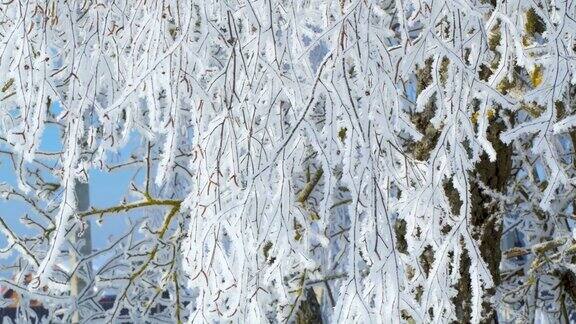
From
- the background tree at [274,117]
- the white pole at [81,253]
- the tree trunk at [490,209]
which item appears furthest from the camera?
the white pole at [81,253]

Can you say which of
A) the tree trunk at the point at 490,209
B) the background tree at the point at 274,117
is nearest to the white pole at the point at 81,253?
the tree trunk at the point at 490,209

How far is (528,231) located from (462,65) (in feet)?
11.9

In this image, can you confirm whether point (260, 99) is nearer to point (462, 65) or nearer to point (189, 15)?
point (189, 15)

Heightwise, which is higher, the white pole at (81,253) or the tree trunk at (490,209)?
Answer: the white pole at (81,253)

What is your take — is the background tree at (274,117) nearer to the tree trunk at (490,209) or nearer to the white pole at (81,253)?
the tree trunk at (490,209)

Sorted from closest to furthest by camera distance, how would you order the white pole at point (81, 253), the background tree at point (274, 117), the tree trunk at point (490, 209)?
the background tree at point (274, 117)
the tree trunk at point (490, 209)
the white pole at point (81, 253)

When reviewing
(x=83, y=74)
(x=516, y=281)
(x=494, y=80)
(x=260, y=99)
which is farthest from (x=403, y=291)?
(x=516, y=281)

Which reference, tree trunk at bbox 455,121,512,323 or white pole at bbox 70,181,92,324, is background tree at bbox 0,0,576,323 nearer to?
tree trunk at bbox 455,121,512,323

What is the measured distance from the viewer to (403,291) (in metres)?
1.93

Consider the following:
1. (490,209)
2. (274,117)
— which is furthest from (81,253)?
(274,117)

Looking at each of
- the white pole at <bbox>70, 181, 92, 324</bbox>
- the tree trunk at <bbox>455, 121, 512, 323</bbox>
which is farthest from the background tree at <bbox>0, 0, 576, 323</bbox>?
the white pole at <bbox>70, 181, 92, 324</bbox>

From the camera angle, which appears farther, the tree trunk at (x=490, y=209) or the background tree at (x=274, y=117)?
the tree trunk at (x=490, y=209)

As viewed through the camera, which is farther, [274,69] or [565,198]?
[565,198]

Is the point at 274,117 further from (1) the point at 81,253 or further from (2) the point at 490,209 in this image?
(1) the point at 81,253
